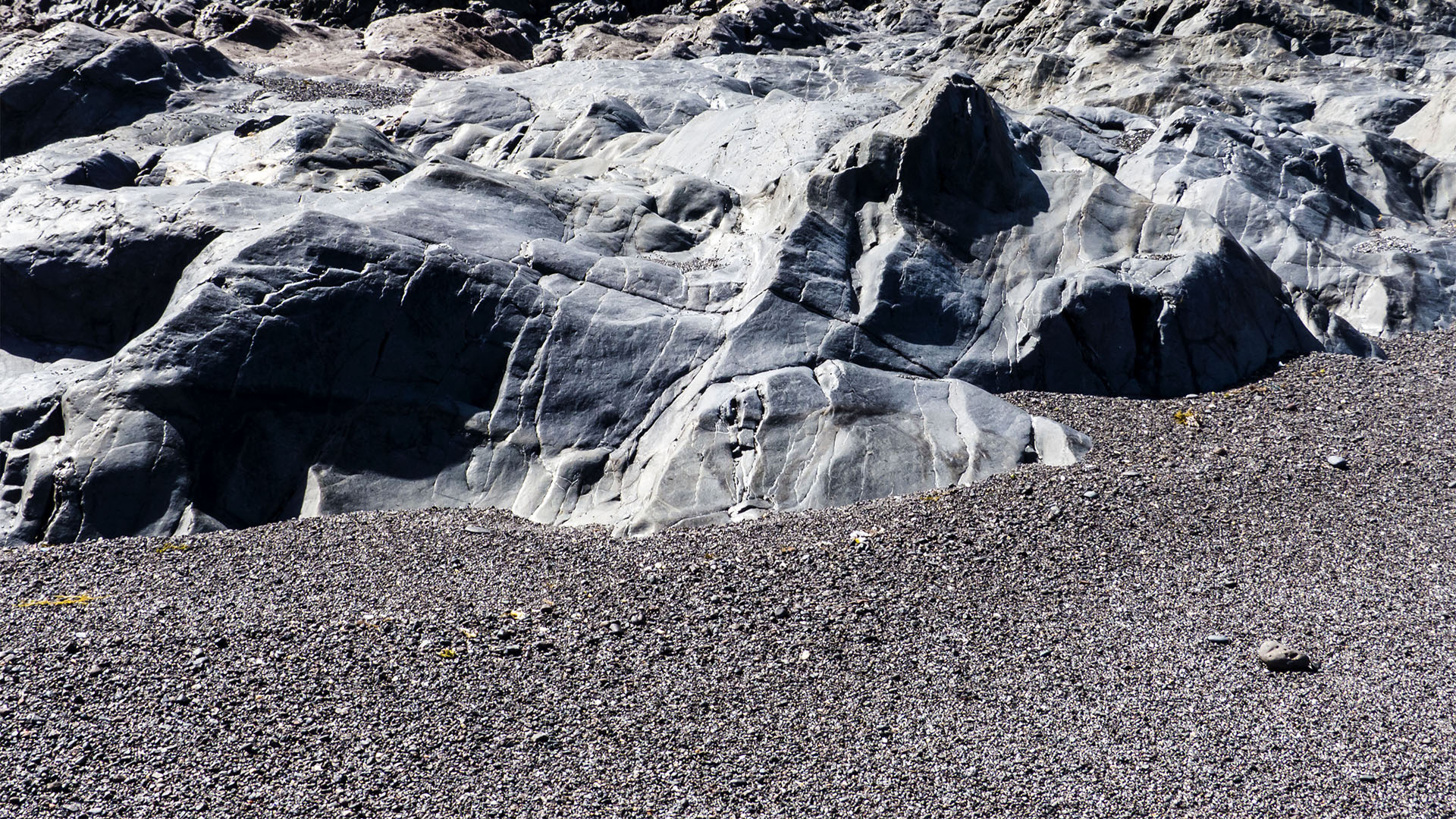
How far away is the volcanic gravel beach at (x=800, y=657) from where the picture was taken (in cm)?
669

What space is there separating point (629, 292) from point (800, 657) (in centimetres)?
580

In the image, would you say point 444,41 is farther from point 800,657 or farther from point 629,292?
point 800,657

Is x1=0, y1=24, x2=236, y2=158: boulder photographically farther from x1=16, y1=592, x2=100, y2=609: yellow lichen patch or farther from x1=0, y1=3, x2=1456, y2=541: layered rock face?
x1=16, y1=592, x2=100, y2=609: yellow lichen patch

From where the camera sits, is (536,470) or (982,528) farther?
(536,470)

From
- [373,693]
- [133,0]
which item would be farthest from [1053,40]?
[133,0]

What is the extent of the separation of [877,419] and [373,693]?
5926 mm

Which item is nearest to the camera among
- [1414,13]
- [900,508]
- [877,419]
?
[900,508]

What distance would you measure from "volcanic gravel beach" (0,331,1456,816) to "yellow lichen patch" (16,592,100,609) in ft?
0.16

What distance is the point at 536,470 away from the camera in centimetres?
1108

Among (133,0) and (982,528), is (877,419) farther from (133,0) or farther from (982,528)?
(133,0)

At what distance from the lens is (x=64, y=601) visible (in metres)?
8.74

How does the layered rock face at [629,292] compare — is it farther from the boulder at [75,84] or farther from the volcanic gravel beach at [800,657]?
the volcanic gravel beach at [800,657]

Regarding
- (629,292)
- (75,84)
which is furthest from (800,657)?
(75,84)

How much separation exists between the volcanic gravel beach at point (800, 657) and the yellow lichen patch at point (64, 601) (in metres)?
0.05
